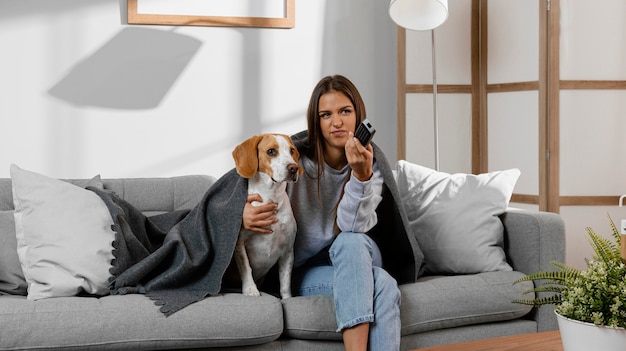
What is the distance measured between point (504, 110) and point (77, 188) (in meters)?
2.28

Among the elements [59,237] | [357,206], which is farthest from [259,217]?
[59,237]

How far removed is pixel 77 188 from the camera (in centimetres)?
260

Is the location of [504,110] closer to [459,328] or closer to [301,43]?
[301,43]

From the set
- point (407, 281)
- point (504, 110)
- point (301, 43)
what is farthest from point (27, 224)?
point (504, 110)

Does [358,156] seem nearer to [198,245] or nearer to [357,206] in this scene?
[357,206]

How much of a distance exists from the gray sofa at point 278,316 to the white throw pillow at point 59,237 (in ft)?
0.29

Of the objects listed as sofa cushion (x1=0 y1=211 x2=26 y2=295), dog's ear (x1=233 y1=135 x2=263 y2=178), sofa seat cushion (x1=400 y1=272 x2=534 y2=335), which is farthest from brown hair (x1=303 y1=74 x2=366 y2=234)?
sofa cushion (x1=0 y1=211 x2=26 y2=295)

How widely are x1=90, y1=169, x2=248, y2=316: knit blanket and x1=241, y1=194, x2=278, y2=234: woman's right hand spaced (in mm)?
23

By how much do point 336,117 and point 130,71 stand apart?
1.62 meters

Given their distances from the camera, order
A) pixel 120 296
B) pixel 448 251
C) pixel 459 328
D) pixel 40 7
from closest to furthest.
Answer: pixel 120 296, pixel 459 328, pixel 448 251, pixel 40 7

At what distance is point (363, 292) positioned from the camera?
2.23 meters

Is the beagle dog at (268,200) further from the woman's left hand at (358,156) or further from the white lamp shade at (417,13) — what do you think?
the white lamp shade at (417,13)

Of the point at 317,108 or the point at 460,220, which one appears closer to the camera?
the point at 317,108

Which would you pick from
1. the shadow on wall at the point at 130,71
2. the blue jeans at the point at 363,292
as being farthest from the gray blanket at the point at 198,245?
the shadow on wall at the point at 130,71
